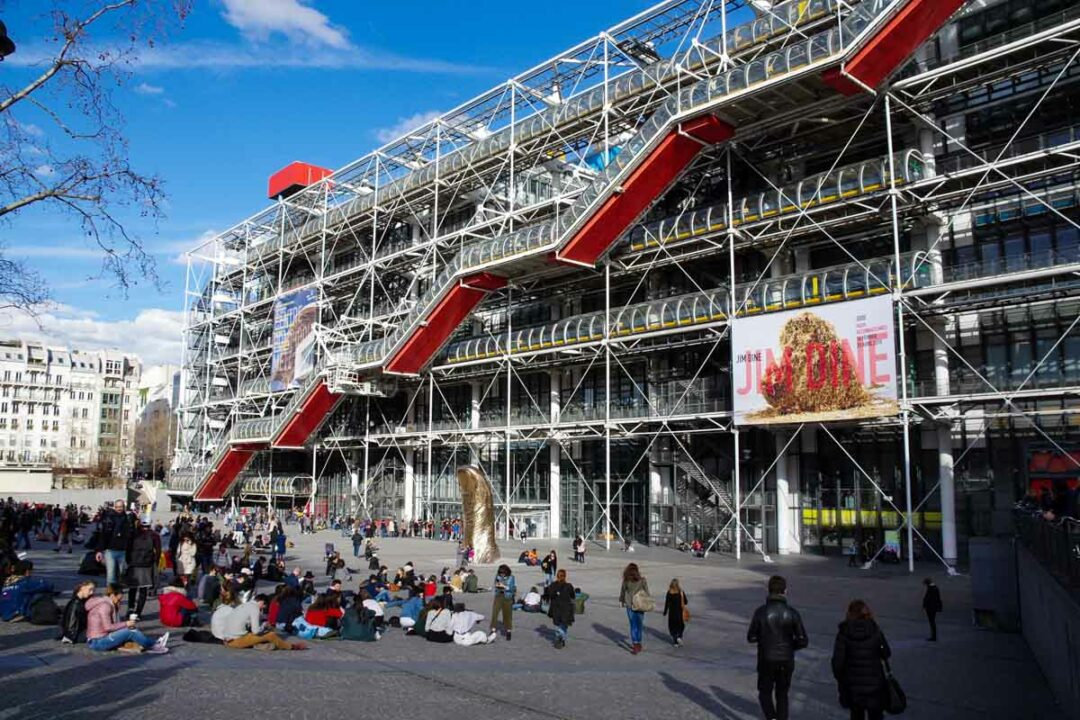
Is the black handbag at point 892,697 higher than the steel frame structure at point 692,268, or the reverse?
the steel frame structure at point 692,268

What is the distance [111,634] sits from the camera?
10180 mm

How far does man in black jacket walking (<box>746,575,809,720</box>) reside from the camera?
7066 mm

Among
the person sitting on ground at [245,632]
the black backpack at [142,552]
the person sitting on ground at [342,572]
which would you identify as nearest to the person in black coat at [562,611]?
the person sitting on ground at [245,632]

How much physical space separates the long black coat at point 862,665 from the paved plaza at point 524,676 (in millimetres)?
2027

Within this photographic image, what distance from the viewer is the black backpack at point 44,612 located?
456 inches

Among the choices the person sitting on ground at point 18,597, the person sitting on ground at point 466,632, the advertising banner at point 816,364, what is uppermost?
the advertising banner at point 816,364

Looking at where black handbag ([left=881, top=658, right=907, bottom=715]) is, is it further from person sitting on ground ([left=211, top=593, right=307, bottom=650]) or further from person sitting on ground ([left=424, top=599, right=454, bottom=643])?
person sitting on ground ([left=211, top=593, right=307, bottom=650])

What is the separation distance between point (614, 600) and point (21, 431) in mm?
100375

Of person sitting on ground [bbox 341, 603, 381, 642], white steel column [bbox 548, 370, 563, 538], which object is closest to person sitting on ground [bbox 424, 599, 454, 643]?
person sitting on ground [bbox 341, 603, 381, 642]

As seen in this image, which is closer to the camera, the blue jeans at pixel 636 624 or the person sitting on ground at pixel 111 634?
the person sitting on ground at pixel 111 634

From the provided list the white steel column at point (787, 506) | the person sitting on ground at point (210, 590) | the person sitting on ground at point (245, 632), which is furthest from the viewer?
the white steel column at point (787, 506)

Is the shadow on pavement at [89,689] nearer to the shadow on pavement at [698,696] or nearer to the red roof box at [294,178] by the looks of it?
the shadow on pavement at [698,696]

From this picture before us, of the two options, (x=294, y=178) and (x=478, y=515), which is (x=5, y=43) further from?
(x=294, y=178)

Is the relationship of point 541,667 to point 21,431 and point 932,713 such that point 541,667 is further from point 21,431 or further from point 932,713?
point 21,431
